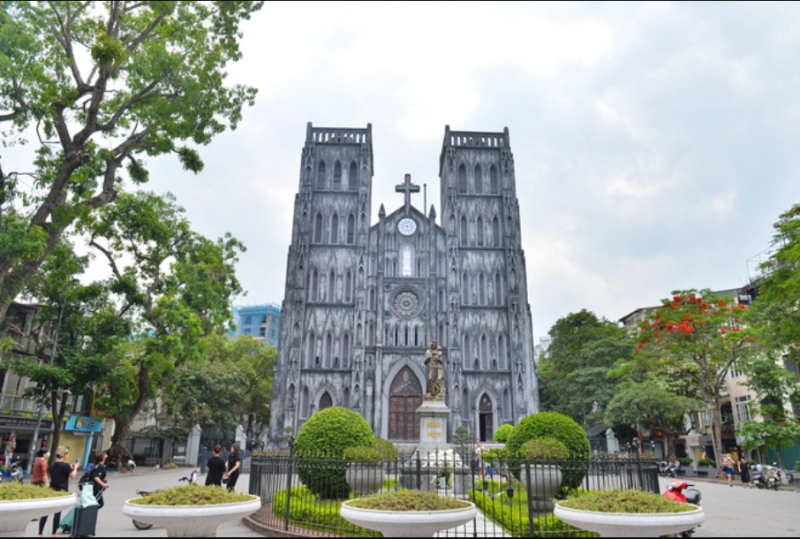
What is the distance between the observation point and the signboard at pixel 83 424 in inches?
1216

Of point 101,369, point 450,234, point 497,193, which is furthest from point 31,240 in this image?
point 497,193

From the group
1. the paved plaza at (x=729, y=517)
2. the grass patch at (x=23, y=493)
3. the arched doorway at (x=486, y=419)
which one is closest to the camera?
the grass patch at (x=23, y=493)

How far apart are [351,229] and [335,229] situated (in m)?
1.19

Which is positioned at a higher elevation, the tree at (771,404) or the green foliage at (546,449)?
the tree at (771,404)

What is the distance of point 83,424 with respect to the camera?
3188 cm

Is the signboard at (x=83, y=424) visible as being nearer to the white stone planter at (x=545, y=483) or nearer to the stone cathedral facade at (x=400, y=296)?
the stone cathedral facade at (x=400, y=296)

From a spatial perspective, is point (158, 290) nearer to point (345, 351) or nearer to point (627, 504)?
point (345, 351)

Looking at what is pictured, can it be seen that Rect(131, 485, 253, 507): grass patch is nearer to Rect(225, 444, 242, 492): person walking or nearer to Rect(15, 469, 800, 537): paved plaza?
Rect(15, 469, 800, 537): paved plaza

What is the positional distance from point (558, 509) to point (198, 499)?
4810 millimetres

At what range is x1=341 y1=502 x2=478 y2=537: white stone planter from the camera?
6875 mm

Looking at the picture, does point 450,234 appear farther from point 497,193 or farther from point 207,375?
point 207,375

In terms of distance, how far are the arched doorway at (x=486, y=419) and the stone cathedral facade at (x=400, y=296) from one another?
0.07 m

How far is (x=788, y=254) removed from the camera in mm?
14914

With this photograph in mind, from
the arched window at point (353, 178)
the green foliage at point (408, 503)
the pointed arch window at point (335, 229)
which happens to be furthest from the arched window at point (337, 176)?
the green foliage at point (408, 503)
